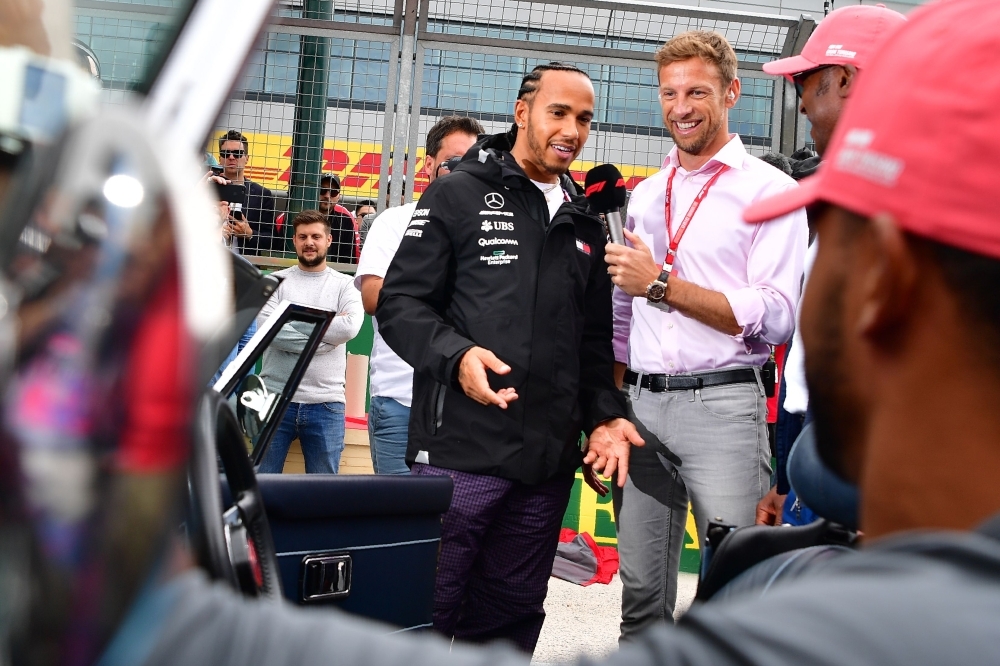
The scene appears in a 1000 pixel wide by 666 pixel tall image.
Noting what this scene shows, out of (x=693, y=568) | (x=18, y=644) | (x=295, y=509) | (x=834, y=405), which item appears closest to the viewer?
(x=18, y=644)

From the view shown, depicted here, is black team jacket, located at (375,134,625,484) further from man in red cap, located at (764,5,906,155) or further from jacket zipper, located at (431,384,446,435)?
man in red cap, located at (764,5,906,155)

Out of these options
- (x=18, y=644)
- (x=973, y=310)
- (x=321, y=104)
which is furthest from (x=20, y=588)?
(x=321, y=104)

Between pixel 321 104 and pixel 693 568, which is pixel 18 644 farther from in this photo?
pixel 693 568

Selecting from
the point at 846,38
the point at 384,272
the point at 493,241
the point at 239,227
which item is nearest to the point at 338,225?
the point at 239,227

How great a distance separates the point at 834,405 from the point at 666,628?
31 centimetres

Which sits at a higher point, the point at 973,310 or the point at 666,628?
the point at 973,310

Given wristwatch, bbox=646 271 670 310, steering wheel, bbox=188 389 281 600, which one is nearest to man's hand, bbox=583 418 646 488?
wristwatch, bbox=646 271 670 310

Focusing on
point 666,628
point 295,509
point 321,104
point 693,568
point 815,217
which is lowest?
point 693,568

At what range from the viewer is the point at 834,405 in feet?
2.70

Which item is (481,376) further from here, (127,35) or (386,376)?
(127,35)

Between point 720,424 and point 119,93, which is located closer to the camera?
point 119,93

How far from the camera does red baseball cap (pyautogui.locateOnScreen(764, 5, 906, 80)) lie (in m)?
3.03

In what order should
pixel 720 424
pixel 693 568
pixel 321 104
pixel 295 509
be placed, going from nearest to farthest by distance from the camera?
1. pixel 295 509
2. pixel 720 424
3. pixel 321 104
4. pixel 693 568

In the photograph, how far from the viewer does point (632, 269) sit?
9.43 ft
